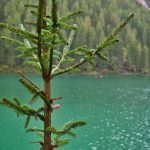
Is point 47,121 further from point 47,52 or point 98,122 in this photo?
point 98,122

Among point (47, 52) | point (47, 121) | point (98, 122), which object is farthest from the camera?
point (98, 122)

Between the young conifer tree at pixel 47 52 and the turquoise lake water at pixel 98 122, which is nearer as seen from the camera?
the young conifer tree at pixel 47 52

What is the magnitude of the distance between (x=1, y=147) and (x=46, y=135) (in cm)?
3528

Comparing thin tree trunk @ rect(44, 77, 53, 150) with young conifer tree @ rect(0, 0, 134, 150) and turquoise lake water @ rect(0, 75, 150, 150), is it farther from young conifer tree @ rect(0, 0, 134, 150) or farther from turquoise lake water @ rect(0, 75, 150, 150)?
turquoise lake water @ rect(0, 75, 150, 150)

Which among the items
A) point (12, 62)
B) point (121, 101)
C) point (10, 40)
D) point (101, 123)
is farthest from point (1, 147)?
point (12, 62)

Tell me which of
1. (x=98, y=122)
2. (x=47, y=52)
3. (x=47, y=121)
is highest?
(x=47, y=52)

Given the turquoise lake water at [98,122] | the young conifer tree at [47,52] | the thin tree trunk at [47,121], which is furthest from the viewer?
the turquoise lake water at [98,122]

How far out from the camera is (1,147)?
39812mm

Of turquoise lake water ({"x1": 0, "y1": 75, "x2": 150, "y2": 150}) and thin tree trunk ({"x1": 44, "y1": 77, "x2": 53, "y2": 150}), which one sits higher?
thin tree trunk ({"x1": 44, "y1": 77, "x2": 53, "y2": 150})

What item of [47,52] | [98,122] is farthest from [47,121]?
[98,122]

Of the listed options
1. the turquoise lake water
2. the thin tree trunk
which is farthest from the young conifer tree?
the turquoise lake water

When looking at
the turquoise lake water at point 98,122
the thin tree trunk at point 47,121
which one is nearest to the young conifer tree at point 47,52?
the thin tree trunk at point 47,121

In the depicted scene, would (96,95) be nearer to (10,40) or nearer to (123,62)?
(10,40)

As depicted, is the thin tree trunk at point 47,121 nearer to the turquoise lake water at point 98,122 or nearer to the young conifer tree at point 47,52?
the young conifer tree at point 47,52
